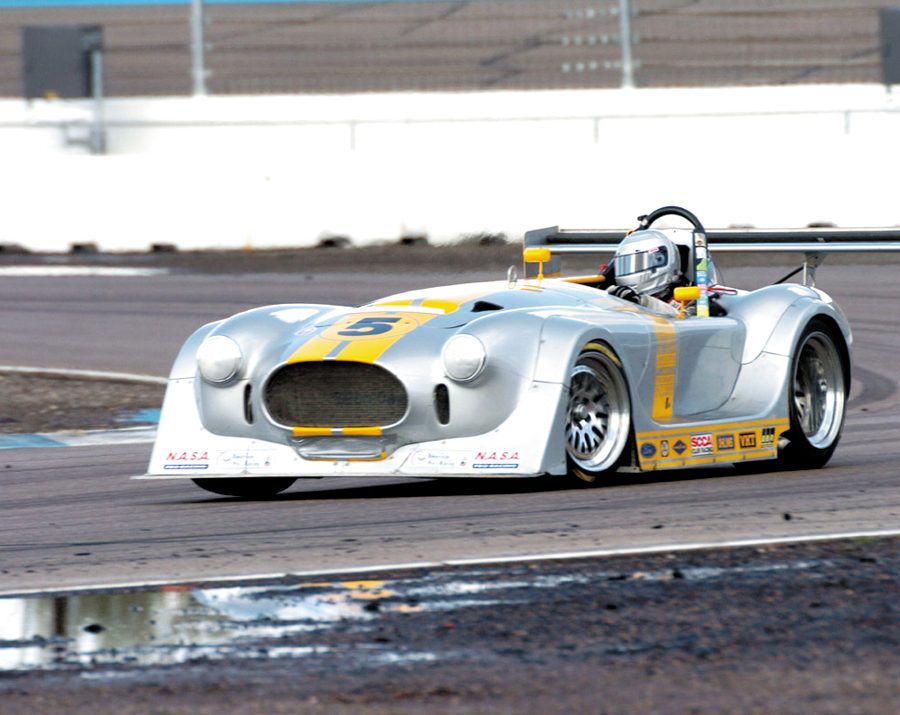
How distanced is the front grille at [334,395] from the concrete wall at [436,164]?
1199cm

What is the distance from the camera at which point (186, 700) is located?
405 centimetres

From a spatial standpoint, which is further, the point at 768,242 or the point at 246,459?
the point at 768,242

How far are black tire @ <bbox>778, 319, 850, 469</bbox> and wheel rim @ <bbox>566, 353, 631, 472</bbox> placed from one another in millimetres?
1228

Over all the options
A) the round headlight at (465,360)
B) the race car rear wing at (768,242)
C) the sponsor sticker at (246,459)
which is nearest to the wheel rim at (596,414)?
the round headlight at (465,360)

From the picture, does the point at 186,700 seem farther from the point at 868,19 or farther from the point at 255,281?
the point at 868,19

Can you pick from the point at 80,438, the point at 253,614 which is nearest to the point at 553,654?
the point at 253,614

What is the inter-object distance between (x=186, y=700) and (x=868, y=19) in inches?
906

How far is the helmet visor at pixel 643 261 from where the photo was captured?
28.4 feet

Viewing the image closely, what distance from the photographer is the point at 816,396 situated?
8945 mm

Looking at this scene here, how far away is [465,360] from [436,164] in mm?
13247

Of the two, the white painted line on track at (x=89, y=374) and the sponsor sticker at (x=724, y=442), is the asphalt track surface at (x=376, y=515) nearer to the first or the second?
the sponsor sticker at (x=724, y=442)

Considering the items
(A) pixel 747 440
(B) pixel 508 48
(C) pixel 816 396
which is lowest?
(A) pixel 747 440

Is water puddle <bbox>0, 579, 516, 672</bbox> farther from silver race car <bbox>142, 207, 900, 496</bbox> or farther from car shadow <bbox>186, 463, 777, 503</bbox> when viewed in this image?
car shadow <bbox>186, 463, 777, 503</bbox>

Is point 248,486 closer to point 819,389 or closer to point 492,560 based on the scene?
point 492,560
